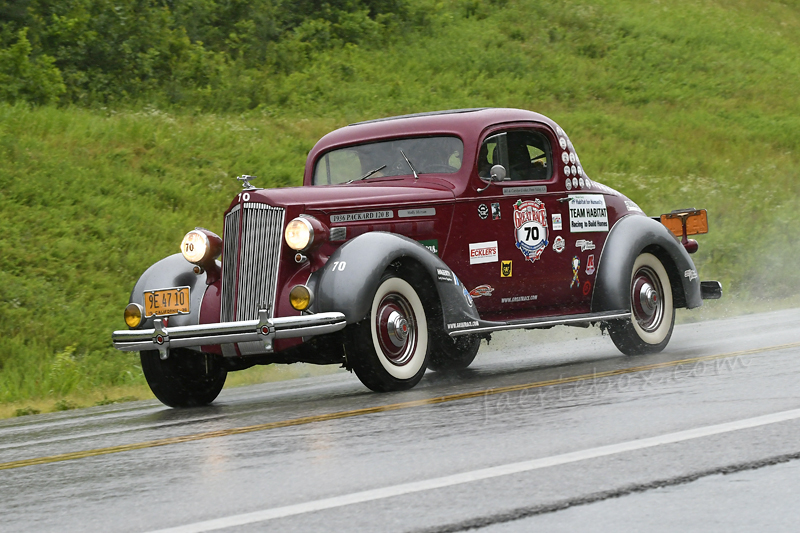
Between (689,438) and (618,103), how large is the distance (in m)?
30.7

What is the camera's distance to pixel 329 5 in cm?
3488

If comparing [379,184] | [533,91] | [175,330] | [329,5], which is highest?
[329,5]

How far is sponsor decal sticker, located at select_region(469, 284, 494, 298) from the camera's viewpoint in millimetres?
9000

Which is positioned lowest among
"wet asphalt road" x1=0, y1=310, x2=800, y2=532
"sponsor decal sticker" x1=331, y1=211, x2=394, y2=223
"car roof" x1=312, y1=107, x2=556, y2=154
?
"wet asphalt road" x1=0, y1=310, x2=800, y2=532

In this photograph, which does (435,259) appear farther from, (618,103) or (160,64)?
(618,103)

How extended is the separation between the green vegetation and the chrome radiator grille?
2672 millimetres

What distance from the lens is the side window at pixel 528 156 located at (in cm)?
965

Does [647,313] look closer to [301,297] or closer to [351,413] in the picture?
[301,297]

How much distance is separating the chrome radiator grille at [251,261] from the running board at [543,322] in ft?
4.67

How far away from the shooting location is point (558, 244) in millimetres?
9664

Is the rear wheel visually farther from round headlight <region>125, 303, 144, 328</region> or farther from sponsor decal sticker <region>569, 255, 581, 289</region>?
sponsor decal sticker <region>569, 255, 581, 289</region>

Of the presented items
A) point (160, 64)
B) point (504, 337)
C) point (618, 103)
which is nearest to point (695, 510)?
point (504, 337)

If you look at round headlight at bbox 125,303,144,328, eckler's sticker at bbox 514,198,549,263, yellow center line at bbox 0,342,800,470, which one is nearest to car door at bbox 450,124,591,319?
eckler's sticker at bbox 514,198,549,263

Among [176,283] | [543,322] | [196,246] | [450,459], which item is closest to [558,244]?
[543,322]
